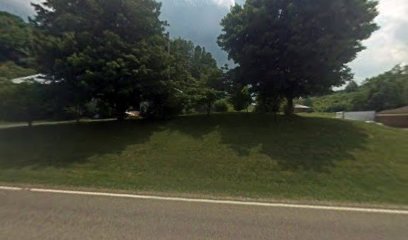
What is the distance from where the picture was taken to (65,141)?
14.7 m

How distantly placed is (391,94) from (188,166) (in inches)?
2250

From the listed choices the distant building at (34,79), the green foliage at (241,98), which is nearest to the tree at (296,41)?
the green foliage at (241,98)

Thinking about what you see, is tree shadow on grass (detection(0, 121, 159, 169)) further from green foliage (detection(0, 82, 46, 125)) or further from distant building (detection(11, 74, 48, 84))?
distant building (detection(11, 74, 48, 84))

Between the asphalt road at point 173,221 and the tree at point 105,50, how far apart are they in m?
7.69

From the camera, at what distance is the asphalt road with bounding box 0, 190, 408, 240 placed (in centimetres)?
564

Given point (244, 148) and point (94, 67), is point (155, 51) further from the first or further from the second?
point (244, 148)

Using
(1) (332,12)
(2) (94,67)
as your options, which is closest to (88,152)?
(2) (94,67)

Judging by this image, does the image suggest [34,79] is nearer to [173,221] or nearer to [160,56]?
[160,56]

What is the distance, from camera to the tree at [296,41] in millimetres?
14734

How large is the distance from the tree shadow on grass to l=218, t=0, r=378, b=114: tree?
494cm

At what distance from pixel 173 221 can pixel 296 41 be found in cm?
1061

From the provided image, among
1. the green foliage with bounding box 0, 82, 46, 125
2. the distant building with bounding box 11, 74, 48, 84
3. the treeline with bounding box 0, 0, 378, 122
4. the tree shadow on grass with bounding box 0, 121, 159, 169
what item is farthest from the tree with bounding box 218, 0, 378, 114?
the green foliage with bounding box 0, 82, 46, 125

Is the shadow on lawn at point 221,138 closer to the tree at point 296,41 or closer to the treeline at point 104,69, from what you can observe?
the treeline at point 104,69

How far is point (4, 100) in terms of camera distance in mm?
16547
